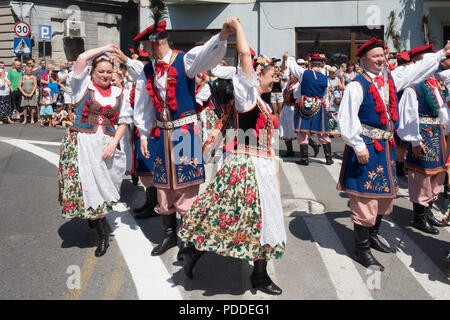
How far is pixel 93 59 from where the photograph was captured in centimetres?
478

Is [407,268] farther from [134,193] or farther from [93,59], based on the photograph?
[134,193]

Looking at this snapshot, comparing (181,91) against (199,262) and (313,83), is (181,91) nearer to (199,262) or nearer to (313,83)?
(199,262)

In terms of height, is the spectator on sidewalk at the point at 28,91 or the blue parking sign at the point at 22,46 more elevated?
the blue parking sign at the point at 22,46

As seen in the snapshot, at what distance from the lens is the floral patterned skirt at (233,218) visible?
3.76 metres

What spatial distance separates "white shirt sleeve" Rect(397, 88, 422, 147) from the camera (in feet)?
17.4

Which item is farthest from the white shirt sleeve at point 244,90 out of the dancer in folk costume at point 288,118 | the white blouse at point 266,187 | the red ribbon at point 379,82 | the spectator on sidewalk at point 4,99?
the spectator on sidewalk at point 4,99

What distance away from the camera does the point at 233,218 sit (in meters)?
3.79

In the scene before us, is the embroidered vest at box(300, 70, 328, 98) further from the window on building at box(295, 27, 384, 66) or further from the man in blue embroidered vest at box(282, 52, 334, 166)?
the window on building at box(295, 27, 384, 66)

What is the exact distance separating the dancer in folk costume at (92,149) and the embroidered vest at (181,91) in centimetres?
56

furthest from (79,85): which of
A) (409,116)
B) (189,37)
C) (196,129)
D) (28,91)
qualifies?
(189,37)

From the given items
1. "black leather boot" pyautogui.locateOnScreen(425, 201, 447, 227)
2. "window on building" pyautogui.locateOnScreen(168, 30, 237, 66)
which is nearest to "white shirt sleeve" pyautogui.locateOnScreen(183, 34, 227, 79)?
"black leather boot" pyautogui.locateOnScreen(425, 201, 447, 227)

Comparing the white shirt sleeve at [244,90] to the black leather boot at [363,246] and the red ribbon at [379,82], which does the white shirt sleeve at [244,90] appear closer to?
the red ribbon at [379,82]

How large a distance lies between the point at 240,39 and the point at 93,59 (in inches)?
74.7
